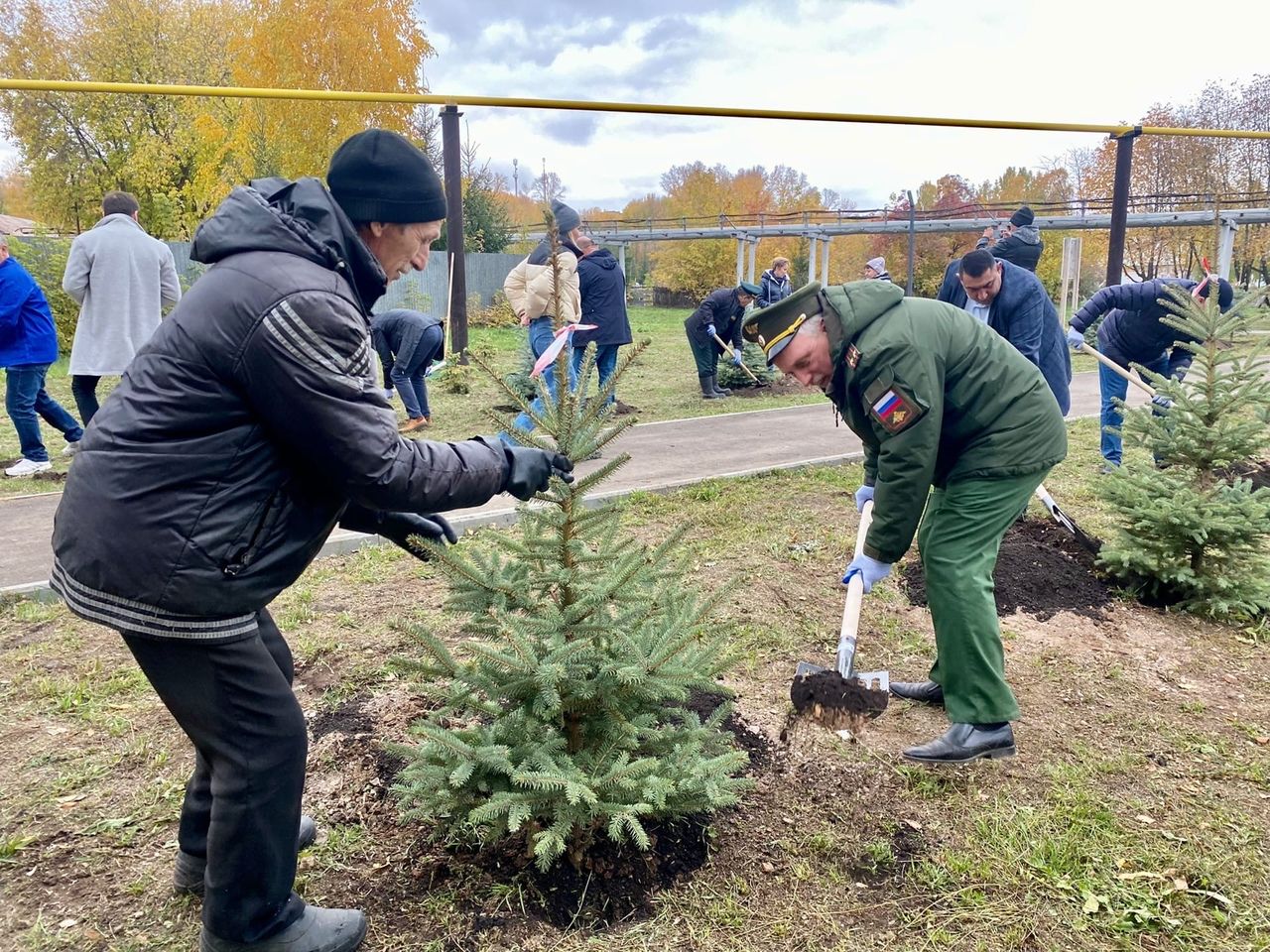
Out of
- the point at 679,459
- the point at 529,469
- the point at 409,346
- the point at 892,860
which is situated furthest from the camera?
the point at 409,346

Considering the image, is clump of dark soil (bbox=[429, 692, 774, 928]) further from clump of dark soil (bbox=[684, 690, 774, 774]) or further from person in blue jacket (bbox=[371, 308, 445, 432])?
person in blue jacket (bbox=[371, 308, 445, 432])

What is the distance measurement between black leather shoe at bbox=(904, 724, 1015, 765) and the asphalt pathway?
3281 millimetres

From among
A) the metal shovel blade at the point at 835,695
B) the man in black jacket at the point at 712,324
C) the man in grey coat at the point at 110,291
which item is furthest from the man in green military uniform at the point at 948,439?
the man in black jacket at the point at 712,324

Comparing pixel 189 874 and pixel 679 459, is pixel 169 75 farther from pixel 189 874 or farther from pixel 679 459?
pixel 189 874

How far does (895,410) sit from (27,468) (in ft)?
23.0

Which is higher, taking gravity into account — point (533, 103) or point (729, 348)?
point (533, 103)

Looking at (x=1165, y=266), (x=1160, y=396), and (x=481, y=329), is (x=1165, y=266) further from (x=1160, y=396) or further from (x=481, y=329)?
(x=1160, y=396)

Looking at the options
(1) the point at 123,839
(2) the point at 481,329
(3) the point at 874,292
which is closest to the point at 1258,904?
(3) the point at 874,292

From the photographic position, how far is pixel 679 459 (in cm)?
781

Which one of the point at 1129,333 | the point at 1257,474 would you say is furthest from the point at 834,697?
the point at 1257,474

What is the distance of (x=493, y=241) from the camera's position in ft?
104

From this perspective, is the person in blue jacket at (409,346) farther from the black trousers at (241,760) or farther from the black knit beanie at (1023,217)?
the black trousers at (241,760)

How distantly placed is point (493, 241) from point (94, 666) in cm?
2971

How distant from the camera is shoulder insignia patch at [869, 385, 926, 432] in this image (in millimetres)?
2850
